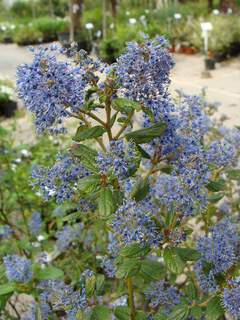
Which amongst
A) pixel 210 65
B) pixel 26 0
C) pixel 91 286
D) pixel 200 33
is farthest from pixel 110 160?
pixel 26 0

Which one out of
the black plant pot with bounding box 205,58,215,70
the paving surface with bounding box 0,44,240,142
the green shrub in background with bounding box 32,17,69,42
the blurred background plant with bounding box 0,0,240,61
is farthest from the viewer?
the green shrub in background with bounding box 32,17,69,42

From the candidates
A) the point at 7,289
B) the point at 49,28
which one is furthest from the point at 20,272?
the point at 49,28

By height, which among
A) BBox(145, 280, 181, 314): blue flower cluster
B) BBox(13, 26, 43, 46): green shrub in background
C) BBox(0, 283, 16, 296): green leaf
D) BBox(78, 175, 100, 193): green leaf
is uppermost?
BBox(78, 175, 100, 193): green leaf

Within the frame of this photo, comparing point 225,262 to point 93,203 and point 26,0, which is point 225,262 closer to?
point 93,203

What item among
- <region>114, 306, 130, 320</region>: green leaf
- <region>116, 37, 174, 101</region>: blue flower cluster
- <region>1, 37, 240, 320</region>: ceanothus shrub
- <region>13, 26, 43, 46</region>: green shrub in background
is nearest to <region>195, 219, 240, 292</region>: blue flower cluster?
<region>1, 37, 240, 320</region>: ceanothus shrub

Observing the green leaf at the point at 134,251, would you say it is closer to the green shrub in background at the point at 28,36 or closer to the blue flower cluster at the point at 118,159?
the blue flower cluster at the point at 118,159

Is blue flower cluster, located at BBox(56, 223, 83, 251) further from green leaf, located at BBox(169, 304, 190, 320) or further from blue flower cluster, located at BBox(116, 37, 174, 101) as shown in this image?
blue flower cluster, located at BBox(116, 37, 174, 101)

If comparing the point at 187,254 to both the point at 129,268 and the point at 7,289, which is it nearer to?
the point at 129,268

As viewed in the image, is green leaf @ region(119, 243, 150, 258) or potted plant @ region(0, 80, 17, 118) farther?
potted plant @ region(0, 80, 17, 118)
